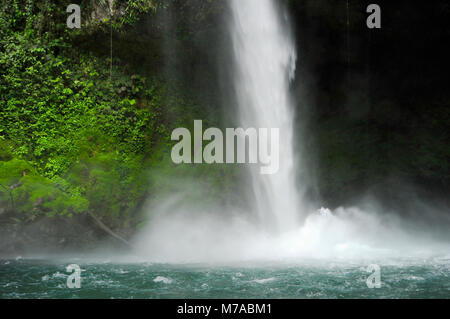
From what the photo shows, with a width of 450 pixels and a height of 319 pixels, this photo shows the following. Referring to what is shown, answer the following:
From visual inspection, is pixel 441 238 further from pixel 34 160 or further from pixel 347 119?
pixel 34 160

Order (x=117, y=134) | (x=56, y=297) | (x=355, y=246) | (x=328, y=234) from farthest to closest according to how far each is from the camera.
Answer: (x=117, y=134), (x=328, y=234), (x=355, y=246), (x=56, y=297)

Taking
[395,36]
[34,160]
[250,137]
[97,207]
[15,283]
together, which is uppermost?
[395,36]

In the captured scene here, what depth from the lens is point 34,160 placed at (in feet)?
39.4

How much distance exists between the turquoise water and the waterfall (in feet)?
13.4

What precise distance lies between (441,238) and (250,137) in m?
7.21

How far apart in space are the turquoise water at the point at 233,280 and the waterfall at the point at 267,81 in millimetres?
4096

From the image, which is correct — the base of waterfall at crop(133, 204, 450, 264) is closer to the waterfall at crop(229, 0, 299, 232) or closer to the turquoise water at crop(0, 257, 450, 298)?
the waterfall at crop(229, 0, 299, 232)

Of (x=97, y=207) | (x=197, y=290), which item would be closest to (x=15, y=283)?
(x=197, y=290)

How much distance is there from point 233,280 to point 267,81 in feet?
25.0

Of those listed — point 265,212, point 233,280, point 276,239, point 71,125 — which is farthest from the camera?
point 265,212

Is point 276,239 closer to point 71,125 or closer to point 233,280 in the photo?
point 233,280

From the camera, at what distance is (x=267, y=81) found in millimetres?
13461

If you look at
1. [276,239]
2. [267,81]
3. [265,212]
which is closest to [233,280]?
[276,239]

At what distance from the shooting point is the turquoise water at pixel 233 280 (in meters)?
6.94
